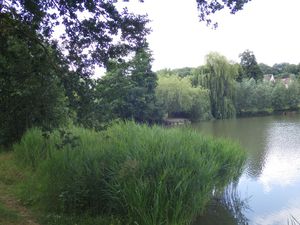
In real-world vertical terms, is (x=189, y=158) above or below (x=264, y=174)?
above

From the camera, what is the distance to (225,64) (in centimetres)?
3953

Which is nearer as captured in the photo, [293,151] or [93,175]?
[93,175]

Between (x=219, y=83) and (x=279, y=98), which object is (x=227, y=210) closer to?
(x=219, y=83)

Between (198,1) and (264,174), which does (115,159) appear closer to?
(198,1)

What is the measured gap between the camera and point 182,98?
35938mm

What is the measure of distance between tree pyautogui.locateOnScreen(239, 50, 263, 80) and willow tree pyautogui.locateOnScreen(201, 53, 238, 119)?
69.7 ft

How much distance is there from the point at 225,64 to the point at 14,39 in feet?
119

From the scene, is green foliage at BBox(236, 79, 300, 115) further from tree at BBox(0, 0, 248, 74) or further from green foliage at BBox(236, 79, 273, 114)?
tree at BBox(0, 0, 248, 74)

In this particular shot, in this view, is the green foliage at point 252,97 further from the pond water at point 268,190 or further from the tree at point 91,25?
the tree at point 91,25

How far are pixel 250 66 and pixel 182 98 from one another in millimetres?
30626

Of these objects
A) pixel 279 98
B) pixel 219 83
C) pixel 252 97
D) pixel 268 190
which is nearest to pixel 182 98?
pixel 219 83

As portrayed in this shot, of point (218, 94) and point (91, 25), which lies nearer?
point (91, 25)

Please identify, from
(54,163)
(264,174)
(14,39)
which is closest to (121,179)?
(54,163)

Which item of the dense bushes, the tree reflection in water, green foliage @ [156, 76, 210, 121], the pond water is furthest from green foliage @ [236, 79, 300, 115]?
the dense bushes
